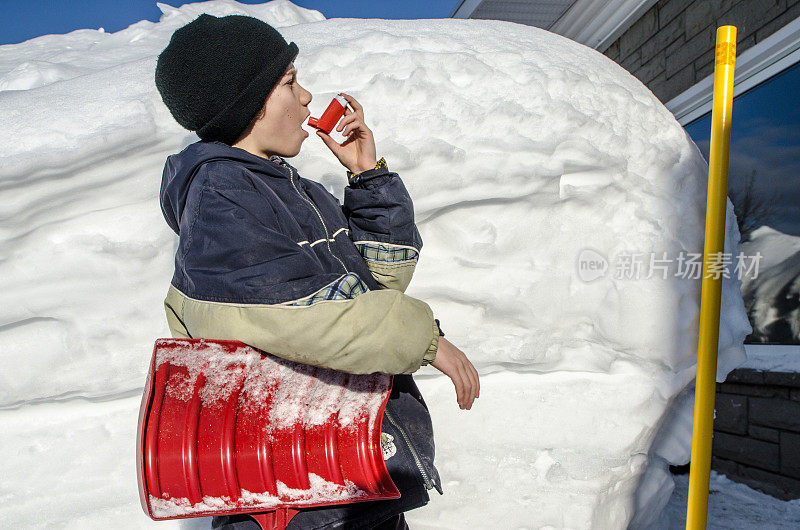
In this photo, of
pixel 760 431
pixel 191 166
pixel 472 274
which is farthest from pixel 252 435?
pixel 760 431

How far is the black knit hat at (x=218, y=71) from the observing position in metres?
1.04

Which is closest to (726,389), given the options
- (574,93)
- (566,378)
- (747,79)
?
(747,79)

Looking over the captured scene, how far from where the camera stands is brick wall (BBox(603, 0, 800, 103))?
10.5 feet

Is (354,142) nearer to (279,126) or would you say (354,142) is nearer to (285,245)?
(279,126)

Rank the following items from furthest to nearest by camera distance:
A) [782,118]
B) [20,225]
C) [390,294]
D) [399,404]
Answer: [782,118] < [20,225] < [399,404] < [390,294]

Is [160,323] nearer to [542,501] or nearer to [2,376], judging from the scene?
[2,376]

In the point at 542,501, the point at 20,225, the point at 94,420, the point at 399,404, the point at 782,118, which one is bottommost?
the point at 542,501

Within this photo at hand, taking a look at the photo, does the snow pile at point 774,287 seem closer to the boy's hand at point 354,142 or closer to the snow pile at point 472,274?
the snow pile at point 472,274

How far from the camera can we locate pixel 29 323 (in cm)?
176

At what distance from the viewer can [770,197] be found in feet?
11.1

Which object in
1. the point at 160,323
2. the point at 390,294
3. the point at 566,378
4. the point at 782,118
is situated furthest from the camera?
the point at 782,118

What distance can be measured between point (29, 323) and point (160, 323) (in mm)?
376

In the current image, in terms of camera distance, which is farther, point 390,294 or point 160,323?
point 160,323

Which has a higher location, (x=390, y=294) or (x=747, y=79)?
(x=747, y=79)
